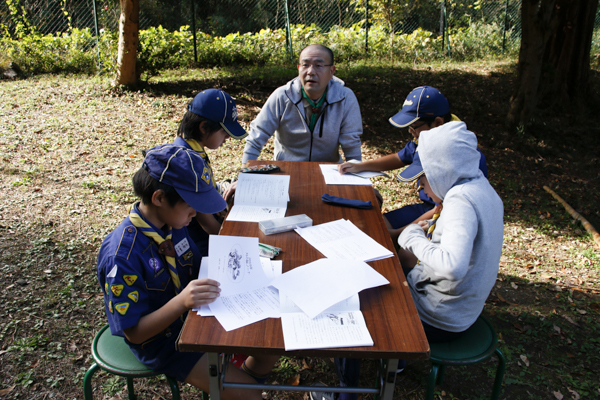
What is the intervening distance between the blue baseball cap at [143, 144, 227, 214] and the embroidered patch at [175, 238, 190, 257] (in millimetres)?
329

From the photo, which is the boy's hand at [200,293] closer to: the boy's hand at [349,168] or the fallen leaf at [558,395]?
the boy's hand at [349,168]

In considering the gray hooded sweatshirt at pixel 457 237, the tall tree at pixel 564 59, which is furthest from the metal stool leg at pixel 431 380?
the tall tree at pixel 564 59

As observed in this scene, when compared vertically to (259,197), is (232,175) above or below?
below

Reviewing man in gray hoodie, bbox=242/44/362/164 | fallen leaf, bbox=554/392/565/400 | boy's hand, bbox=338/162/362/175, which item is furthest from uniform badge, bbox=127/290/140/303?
fallen leaf, bbox=554/392/565/400

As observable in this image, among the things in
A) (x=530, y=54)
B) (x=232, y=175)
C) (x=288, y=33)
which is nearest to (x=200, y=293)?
(x=232, y=175)

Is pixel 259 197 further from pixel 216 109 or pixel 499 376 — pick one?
pixel 499 376

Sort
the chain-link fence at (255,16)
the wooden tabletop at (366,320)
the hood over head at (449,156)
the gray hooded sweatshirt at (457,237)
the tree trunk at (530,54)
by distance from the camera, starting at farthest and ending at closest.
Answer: the chain-link fence at (255,16) < the tree trunk at (530,54) < the hood over head at (449,156) < the gray hooded sweatshirt at (457,237) < the wooden tabletop at (366,320)

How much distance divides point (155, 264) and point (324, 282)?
692 mm

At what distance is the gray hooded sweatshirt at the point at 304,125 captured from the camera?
346 cm

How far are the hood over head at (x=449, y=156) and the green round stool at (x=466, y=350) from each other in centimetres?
69

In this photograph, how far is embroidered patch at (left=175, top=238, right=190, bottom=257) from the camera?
76.3 inches

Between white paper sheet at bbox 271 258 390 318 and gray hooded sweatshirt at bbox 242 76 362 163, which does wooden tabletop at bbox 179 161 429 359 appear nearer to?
white paper sheet at bbox 271 258 390 318

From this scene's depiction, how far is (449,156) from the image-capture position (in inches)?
72.8

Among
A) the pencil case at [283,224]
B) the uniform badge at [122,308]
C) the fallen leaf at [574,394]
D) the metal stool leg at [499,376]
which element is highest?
the pencil case at [283,224]
